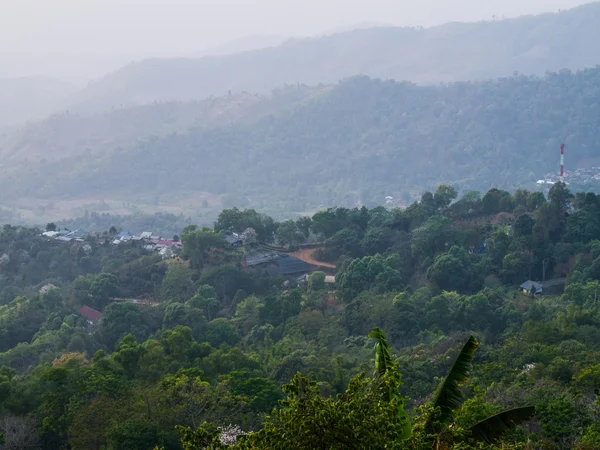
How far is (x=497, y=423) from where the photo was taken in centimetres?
1003

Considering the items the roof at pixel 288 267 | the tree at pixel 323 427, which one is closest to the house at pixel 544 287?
the roof at pixel 288 267

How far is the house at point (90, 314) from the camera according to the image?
34.3 meters

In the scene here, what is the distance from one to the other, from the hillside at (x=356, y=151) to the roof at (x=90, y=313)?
231ft

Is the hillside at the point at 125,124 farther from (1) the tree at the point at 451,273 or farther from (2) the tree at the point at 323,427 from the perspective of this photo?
(2) the tree at the point at 323,427

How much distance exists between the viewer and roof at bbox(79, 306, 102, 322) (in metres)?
34.4

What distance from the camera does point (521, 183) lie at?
105000 mm

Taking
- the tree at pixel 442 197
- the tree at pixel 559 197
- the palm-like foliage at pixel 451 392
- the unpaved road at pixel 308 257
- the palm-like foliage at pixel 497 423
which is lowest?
the unpaved road at pixel 308 257

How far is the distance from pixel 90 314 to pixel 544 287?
18.6 m

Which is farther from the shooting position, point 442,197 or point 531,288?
point 442,197

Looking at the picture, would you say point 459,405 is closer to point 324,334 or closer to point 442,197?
point 324,334

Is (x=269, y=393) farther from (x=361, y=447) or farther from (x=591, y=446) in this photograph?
(x=361, y=447)

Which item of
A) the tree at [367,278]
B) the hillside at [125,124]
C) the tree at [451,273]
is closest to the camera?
the tree at [367,278]

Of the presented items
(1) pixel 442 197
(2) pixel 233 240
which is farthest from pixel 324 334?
(1) pixel 442 197

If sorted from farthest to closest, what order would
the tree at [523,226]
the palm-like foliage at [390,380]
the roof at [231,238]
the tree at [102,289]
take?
the roof at [231,238] → the tree at [102,289] → the tree at [523,226] → the palm-like foliage at [390,380]
